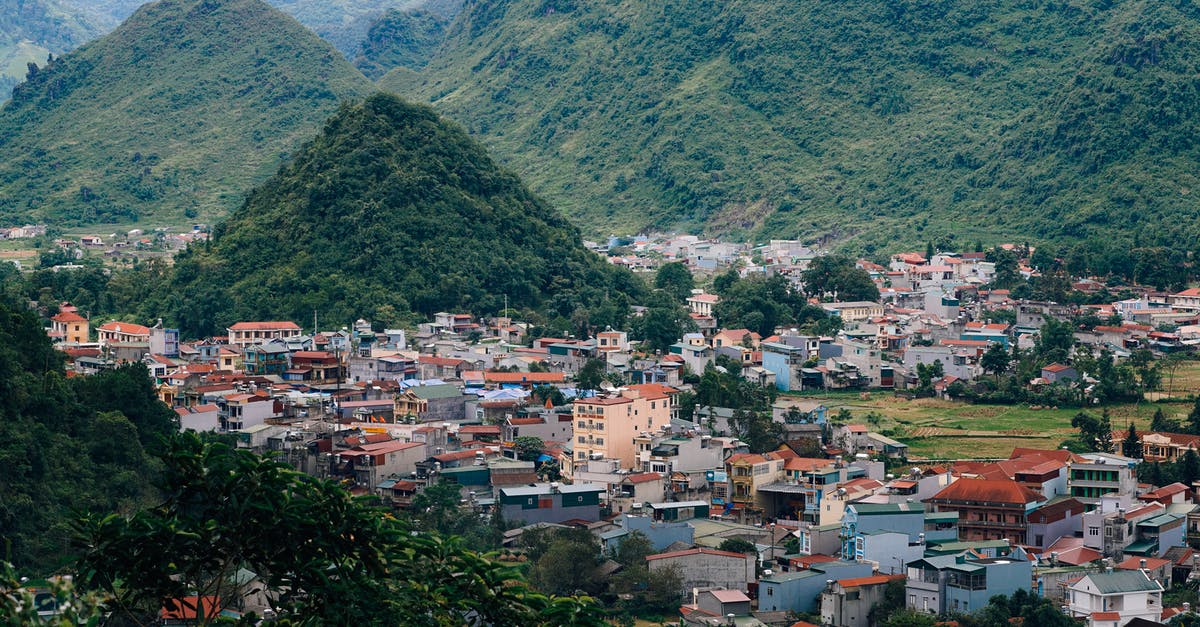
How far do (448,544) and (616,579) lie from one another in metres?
12.5

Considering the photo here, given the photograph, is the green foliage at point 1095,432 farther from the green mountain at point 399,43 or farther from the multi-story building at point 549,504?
the green mountain at point 399,43

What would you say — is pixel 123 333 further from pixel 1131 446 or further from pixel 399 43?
pixel 399 43

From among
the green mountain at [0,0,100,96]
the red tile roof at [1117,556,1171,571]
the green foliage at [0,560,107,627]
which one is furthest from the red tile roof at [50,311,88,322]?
the green mountain at [0,0,100,96]

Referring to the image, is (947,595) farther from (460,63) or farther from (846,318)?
(460,63)

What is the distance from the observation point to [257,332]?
42.5 metres

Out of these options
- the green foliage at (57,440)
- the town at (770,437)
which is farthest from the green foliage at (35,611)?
the green foliage at (57,440)

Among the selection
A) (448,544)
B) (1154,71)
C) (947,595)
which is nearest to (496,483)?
(947,595)

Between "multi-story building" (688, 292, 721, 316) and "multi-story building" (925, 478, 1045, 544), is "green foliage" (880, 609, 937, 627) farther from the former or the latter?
"multi-story building" (688, 292, 721, 316)

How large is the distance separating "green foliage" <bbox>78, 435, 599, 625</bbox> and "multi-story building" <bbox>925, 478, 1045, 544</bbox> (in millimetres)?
16243

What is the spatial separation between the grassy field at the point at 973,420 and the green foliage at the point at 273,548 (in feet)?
72.6

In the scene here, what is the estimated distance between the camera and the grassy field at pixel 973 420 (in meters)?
33.8

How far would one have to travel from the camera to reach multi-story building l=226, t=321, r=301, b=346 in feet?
139

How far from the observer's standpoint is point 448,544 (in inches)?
475

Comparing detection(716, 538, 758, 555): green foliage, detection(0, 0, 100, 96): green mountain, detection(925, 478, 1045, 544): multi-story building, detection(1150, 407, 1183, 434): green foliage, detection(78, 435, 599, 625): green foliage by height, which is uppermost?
detection(0, 0, 100, 96): green mountain
